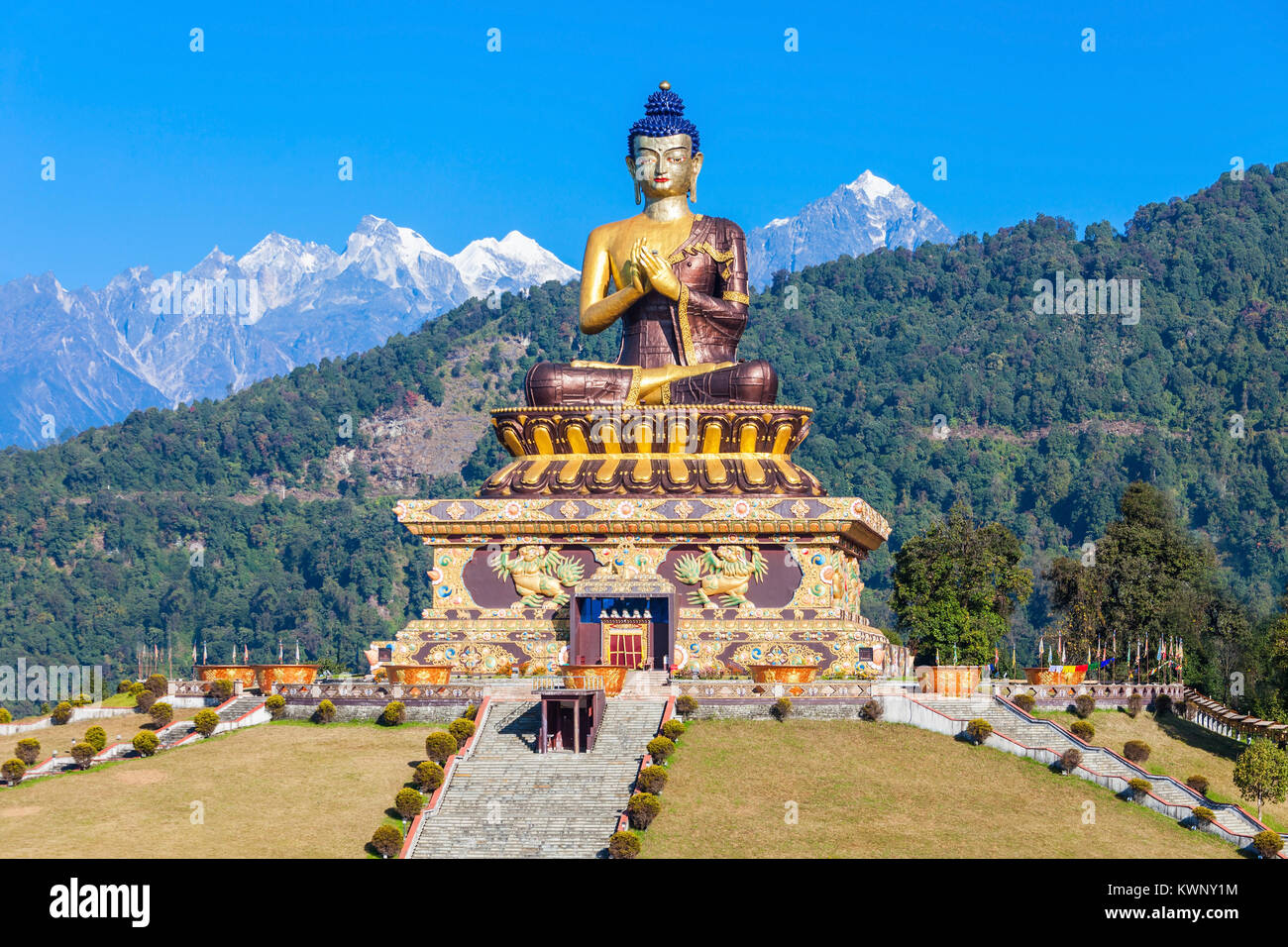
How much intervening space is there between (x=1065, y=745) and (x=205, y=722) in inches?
581

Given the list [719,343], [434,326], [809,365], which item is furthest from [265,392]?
[719,343]

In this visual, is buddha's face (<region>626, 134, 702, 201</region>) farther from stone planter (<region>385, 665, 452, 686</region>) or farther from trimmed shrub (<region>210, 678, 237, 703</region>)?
trimmed shrub (<region>210, 678, 237, 703</region>)

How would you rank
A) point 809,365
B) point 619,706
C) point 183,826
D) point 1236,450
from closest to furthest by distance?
point 183,826
point 619,706
point 1236,450
point 809,365

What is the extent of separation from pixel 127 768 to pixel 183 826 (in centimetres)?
344

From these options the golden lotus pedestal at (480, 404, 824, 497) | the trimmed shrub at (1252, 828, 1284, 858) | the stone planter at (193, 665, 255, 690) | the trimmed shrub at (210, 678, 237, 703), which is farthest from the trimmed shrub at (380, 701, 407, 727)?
the trimmed shrub at (1252, 828, 1284, 858)

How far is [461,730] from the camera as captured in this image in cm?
3156

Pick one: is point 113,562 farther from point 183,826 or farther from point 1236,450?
point 183,826

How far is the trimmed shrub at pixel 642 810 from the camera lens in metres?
27.6

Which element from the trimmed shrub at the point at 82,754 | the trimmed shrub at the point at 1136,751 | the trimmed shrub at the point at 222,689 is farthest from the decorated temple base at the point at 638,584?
the trimmed shrub at the point at 82,754

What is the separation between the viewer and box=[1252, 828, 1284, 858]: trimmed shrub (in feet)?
94.2

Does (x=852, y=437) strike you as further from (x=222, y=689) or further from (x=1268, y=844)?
(x=1268, y=844)

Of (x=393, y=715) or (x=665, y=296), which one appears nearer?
(x=393, y=715)

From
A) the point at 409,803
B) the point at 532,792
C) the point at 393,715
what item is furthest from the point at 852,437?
the point at 409,803

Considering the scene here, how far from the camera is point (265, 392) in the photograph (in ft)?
452
